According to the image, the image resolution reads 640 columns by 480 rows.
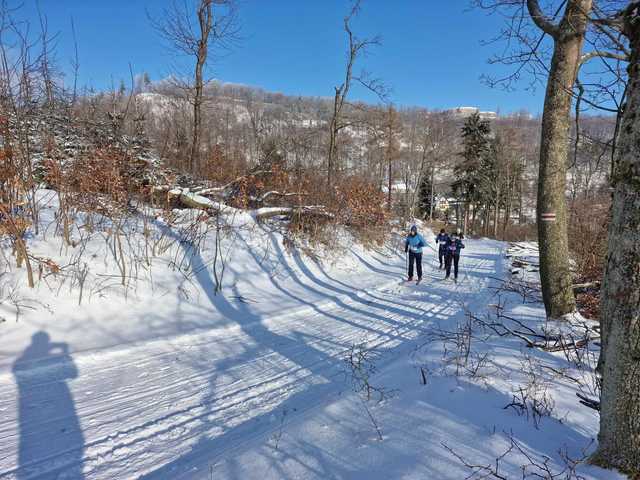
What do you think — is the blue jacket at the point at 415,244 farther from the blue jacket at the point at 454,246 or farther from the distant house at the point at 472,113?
the distant house at the point at 472,113

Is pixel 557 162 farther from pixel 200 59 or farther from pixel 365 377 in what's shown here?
pixel 200 59

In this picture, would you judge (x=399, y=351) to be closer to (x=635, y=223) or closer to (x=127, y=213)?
(x=635, y=223)

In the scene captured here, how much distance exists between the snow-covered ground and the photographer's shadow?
0.02 meters

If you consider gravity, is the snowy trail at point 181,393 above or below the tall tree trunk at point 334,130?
below

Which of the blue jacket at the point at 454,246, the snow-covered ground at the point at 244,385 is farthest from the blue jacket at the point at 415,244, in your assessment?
the snow-covered ground at the point at 244,385

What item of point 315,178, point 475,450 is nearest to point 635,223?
point 475,450

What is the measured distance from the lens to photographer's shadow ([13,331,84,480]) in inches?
109

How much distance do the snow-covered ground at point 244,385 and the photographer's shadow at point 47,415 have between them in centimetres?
2

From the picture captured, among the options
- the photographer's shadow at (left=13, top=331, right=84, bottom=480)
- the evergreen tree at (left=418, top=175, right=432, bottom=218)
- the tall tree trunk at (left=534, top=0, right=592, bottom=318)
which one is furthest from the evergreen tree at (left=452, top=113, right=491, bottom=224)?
the photographer's shadow at (left=13, top=331, right=84, bottom=480)

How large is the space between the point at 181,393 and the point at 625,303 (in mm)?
3959

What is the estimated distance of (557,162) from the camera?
18.2 feet

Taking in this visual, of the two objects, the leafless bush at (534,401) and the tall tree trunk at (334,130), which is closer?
the leafless bush at (534,401)

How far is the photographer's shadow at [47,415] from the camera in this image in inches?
109

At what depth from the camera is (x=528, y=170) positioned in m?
51.2
